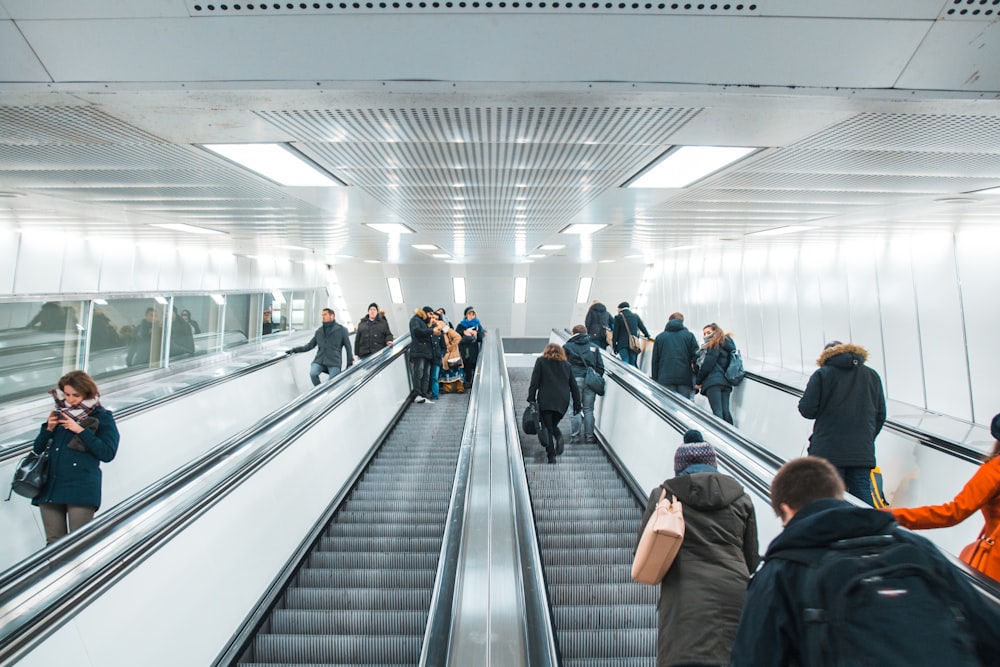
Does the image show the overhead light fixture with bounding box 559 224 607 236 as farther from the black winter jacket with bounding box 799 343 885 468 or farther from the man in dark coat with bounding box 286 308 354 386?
the black winter jacket with bounding box 799 343 885 468

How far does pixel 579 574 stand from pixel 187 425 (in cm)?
491

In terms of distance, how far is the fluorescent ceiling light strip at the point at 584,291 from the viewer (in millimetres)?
22812

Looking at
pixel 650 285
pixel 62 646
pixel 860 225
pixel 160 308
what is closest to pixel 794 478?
pixel 62 646

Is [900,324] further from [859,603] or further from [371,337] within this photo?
[859,603]

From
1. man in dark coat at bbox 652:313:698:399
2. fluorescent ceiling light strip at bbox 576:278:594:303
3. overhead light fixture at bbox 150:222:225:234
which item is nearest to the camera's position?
→ man in dark coat at bbox 652:313:698:399

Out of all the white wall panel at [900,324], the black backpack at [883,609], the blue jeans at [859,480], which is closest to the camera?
the black backpack at [883,609]

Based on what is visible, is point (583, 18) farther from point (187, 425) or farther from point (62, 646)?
point (187, 425)

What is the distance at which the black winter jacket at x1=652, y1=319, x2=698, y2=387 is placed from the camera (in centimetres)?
756

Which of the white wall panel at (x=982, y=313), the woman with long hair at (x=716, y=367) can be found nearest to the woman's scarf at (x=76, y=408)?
→ the woman with long hair at (x=716, y=367)

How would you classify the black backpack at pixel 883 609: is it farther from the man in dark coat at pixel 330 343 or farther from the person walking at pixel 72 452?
the man in dark coat at pixel 330 343

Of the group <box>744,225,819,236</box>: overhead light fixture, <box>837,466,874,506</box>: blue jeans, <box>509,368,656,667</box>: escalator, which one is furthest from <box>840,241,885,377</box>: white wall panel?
<box>837,466,874,506</box>: blue jeans

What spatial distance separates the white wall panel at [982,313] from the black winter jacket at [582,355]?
4.85m

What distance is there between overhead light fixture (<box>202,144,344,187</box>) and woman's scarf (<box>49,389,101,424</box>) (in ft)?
6.56

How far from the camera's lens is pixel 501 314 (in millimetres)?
24766
